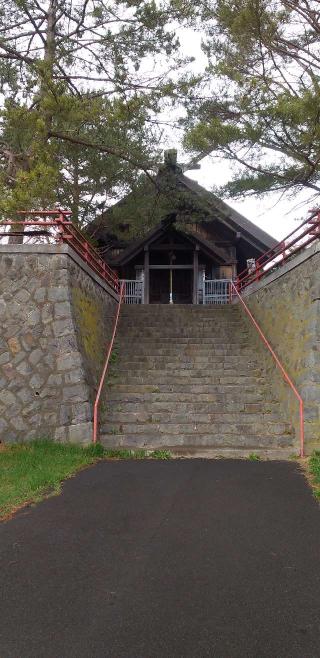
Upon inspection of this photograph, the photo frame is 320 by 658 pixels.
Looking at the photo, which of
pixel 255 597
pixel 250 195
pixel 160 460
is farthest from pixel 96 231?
pixel 255 597

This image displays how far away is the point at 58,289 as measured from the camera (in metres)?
9.09

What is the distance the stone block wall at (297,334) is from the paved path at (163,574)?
100 inches

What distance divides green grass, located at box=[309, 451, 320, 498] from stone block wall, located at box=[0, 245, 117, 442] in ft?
11.8

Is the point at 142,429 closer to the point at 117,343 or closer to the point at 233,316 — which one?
the point at 117,343

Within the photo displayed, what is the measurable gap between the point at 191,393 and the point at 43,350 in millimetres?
3169

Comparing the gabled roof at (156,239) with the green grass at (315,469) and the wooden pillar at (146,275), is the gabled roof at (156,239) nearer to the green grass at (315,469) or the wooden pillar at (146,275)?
the wooden pillar at (146,275)

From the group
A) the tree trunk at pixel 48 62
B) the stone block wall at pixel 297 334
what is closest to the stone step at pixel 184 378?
the stone block wall at pixel 297 334

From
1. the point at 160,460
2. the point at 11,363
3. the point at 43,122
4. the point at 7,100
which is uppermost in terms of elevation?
the point at 7,100

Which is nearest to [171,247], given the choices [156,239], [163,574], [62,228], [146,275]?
[156,239]

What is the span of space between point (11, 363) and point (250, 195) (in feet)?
22.5

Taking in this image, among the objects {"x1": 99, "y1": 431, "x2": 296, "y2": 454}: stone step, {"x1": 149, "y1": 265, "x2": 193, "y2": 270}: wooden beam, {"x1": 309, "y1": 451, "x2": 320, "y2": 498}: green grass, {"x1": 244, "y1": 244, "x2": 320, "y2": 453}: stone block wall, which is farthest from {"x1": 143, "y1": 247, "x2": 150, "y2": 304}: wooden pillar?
{"x1": 309, "y1": 451, "x2": 320, "y2": 498}: green grass

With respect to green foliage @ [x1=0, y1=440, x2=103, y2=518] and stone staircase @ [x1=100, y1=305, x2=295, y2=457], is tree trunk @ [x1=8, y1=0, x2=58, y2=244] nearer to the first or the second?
stone staircase @ [x1=100, y1=305, x2=295, y2=457]

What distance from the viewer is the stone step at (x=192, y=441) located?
26.6 feet

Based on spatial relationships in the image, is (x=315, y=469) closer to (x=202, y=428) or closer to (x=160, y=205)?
(x=202, y=428)
